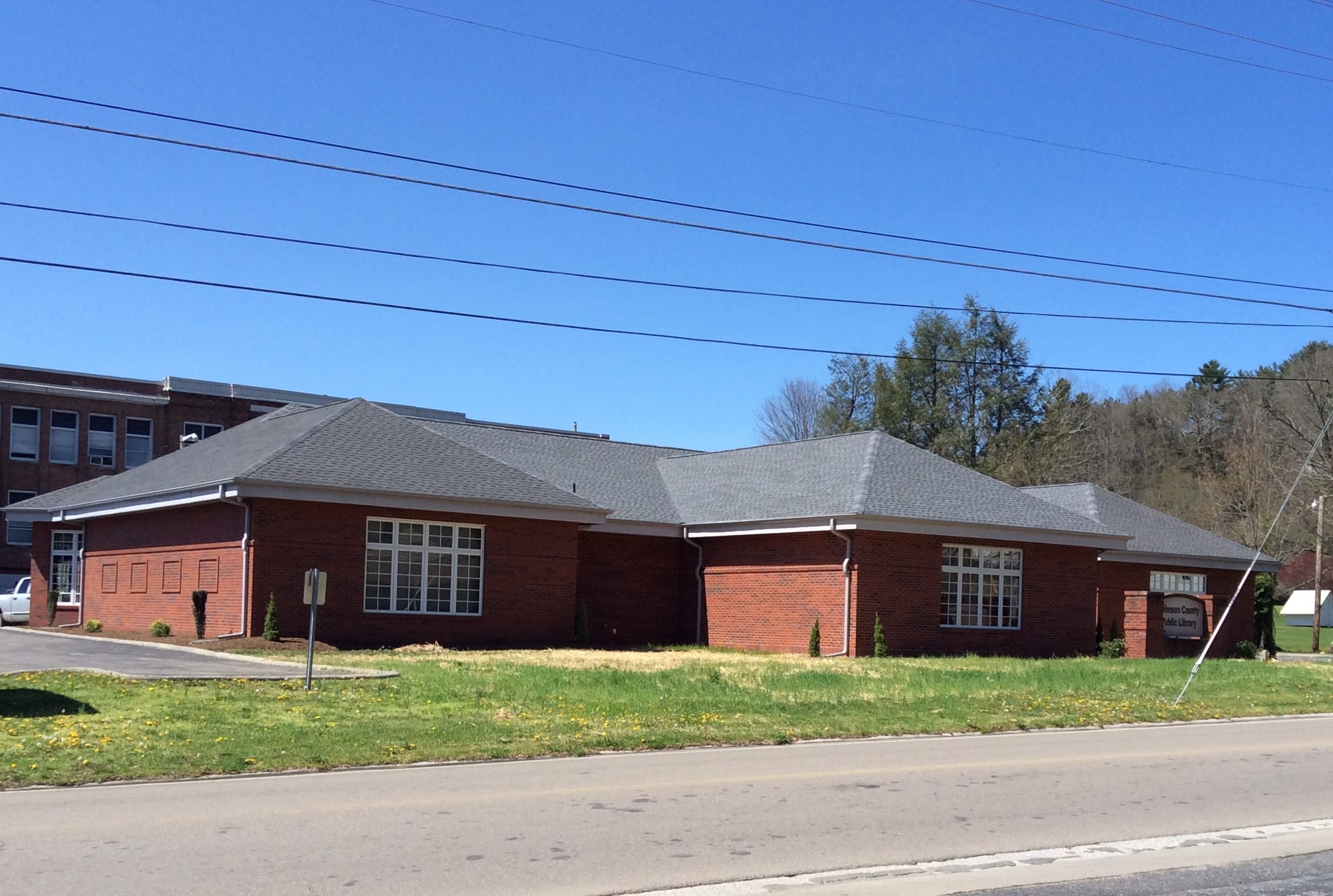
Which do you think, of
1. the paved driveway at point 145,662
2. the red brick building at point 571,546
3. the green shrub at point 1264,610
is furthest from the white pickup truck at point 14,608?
the green shrub at point 1264,610

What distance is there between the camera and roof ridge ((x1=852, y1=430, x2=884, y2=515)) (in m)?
29.2

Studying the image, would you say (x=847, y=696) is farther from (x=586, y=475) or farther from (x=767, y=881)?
(x=586, y=475)

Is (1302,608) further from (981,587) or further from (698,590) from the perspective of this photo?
(698,590)

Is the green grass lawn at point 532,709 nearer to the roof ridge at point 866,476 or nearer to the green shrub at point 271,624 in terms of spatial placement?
the green shrub at point 271,624

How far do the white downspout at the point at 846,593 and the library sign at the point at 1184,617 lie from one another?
1247 cm

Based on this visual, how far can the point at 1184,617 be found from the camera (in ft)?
122

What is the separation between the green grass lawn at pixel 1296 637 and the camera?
53.5 m

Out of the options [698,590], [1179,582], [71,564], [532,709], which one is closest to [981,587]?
[698,590]

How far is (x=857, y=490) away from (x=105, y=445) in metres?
43.1

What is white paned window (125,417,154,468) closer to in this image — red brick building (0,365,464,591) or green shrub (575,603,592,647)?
red brick building (0,365,464,591)

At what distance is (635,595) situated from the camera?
34156 millimetres

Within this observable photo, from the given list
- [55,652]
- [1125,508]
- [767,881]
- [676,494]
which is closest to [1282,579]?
[1125,508]

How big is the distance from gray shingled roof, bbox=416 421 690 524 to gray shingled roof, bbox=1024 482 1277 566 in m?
13.2

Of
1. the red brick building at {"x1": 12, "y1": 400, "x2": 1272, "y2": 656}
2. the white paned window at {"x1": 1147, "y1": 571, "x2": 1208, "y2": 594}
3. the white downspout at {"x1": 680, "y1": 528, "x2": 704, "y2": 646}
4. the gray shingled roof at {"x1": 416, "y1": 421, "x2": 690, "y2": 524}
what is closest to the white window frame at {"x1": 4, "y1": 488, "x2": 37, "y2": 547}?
the red brick building at {"x1": 12, "y1": 400, "x2": 1272, "y2": 656}
